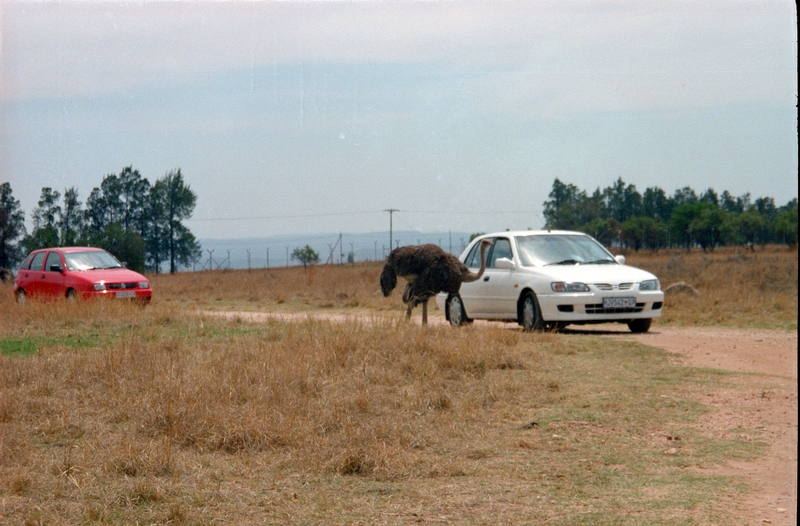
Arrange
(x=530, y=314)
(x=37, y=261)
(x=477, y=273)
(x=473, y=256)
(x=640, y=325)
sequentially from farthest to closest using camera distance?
1. (x=37, y=261)
2. (x=473, y=256)
3. (x=477, y=273)
4. (x=640, y=325)
5. (x=530, y=314)

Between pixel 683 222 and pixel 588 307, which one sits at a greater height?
pixel 683 222

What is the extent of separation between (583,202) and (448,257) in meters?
54.0

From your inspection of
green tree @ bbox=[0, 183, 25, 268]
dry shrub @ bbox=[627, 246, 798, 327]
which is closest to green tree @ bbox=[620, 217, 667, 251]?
dry shrub @ bbox=[627, 246, 798, 327]

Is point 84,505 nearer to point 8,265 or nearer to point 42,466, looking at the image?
point 42,466

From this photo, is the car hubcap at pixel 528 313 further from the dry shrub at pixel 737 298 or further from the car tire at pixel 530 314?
the dry shrub at pixel 737 298

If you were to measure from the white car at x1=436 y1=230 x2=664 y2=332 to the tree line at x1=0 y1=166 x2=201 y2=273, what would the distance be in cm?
964

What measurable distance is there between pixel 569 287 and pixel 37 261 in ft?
35.3

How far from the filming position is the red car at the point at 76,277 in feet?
55.6

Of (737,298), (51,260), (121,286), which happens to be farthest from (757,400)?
(51,260)

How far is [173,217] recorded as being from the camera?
137 ft

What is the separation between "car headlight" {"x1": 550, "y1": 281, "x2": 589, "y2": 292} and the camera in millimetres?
13195

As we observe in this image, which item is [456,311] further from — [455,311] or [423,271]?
[423,271]

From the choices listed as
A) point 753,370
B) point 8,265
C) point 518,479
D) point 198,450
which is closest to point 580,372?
point 753,370

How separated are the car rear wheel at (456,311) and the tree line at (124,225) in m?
9.10
